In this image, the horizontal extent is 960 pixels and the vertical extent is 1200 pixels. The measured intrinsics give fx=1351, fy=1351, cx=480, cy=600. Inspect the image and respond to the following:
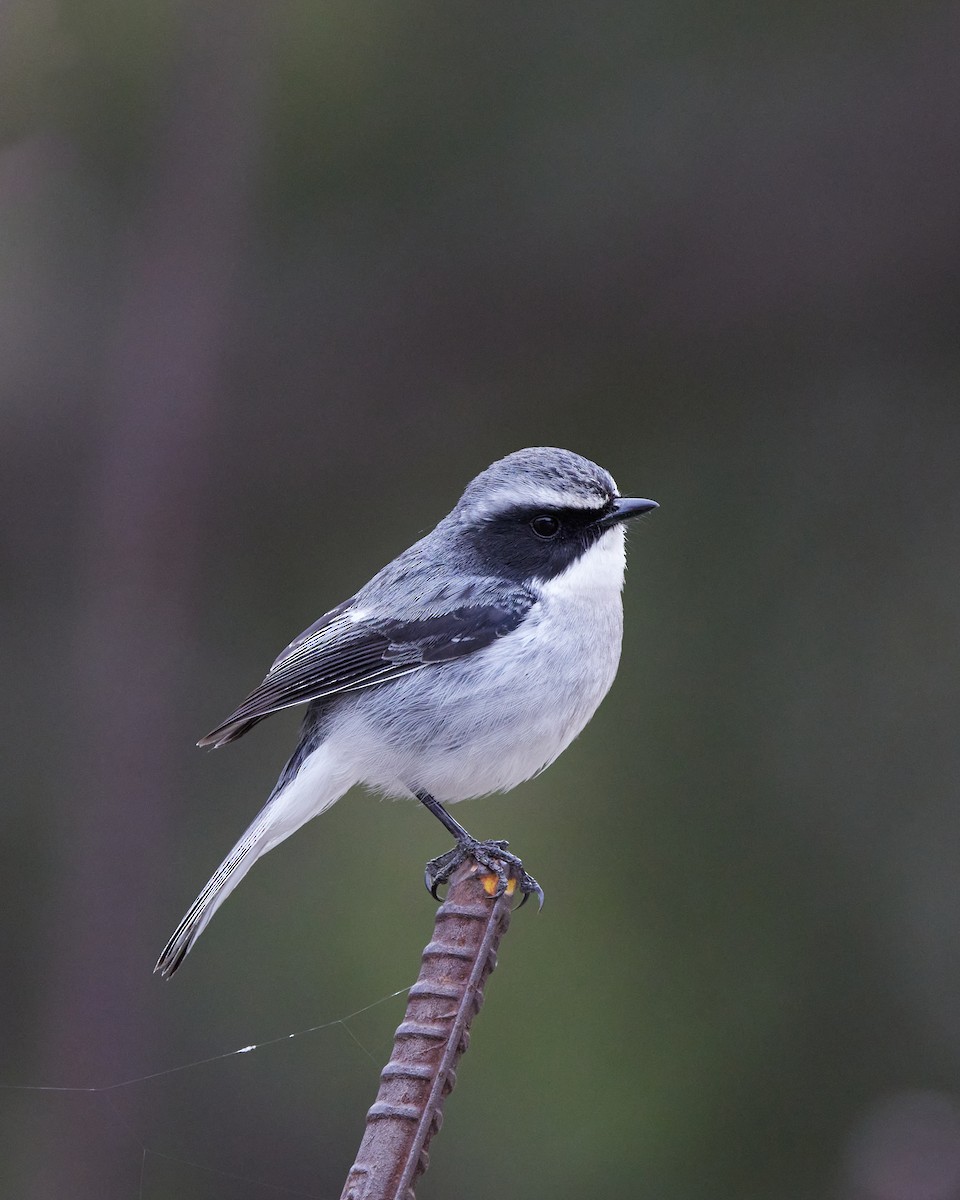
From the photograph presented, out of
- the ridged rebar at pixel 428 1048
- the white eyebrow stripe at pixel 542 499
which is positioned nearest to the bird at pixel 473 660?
the white eyebrow stripe at pixel 542 499

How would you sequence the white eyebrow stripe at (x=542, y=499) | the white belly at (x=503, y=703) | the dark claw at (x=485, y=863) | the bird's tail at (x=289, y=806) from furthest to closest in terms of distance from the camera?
the white eyebrow stripe at (x=542, y=499) < the white belly at (x=503, y=703) < the bird's tail at (x=289, y=806) < the dark claw at (x=485, y=863)

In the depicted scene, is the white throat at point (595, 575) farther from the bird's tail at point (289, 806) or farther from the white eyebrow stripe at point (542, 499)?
the bird's tail at point (289, 806)

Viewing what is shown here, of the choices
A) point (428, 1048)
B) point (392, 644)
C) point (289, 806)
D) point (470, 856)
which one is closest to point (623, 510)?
point (392, 644)

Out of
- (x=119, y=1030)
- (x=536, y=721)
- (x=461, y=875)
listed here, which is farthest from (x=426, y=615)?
(x=119, y=1030)

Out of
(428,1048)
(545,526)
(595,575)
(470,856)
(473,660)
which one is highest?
(545,526)

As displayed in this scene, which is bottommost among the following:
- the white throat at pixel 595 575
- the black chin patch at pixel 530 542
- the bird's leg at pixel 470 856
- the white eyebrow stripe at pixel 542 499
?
the bird's leg at pixel 470 856

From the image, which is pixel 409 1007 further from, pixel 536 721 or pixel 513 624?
pixel 513 624

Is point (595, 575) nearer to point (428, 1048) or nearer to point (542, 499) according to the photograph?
point (542, 499)
